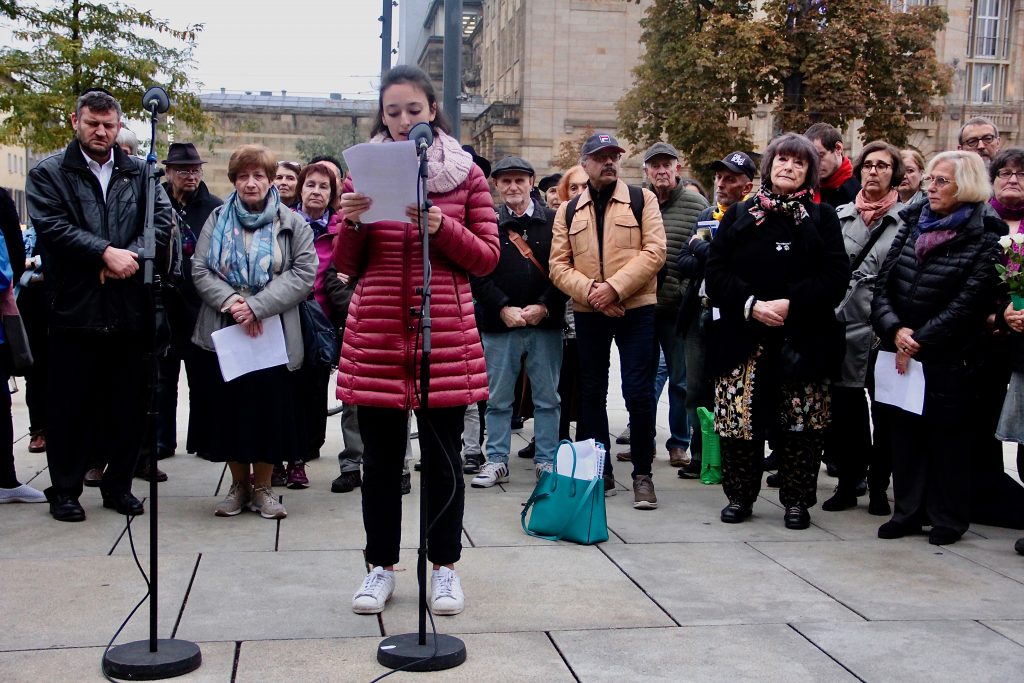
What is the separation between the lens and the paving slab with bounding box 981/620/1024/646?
15.3 feet

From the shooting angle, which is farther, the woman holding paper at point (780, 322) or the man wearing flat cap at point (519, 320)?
the man wearing flat cap at point (519, 320)

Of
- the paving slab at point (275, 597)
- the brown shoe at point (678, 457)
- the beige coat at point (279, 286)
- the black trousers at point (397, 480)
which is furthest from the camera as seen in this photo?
the brown shoe at point (678, 457)

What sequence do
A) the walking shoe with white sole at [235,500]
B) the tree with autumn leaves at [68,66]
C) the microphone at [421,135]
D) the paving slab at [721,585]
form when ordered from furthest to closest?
1. the tree with autumn leaves at [68,66]
2. the walking shoe with white sole at [235,500]
3. the paving slab at [721,585]
4. the microphone at [421,135]

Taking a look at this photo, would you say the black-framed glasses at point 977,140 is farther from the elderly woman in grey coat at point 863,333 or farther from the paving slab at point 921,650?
the paving slab at point 921,650

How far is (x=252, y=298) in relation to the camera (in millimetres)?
6449

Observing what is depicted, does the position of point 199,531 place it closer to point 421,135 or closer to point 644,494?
point 644,494

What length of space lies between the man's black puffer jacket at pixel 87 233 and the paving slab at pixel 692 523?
295cm

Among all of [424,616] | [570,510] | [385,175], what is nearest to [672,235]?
[570,510]

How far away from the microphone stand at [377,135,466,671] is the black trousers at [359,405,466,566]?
0.40 metres

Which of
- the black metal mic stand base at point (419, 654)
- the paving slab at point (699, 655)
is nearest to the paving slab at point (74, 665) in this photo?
the black metal mic stand base at point (419, 654)

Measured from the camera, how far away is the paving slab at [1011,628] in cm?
466

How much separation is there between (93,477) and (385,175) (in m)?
4.26

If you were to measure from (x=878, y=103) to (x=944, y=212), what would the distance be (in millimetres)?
27460

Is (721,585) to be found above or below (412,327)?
below
